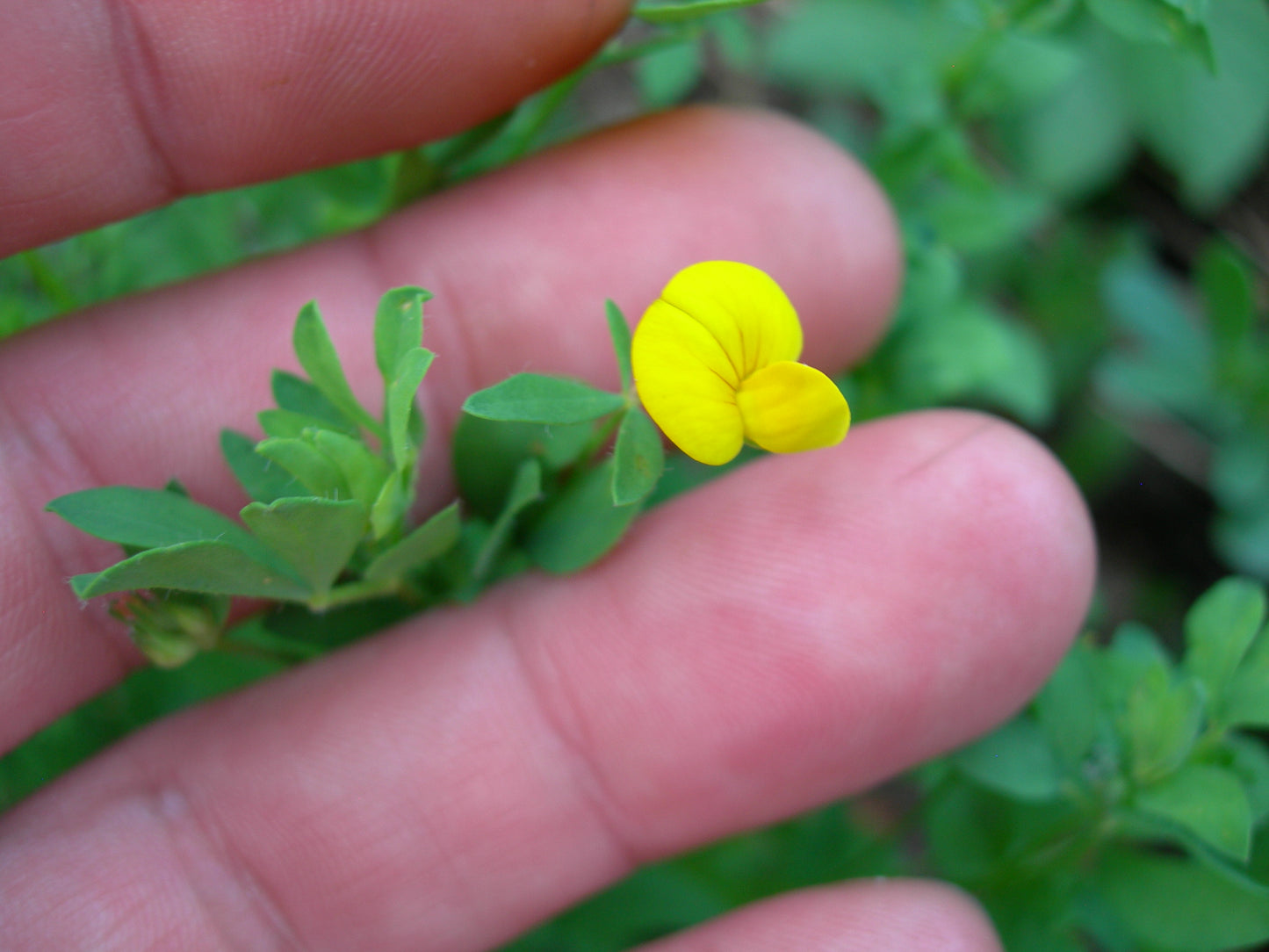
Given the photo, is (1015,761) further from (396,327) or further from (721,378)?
(396,327)

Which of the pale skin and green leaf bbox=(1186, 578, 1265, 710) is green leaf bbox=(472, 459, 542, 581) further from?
green leaf bbox=(1186, 578, 1265, 710)

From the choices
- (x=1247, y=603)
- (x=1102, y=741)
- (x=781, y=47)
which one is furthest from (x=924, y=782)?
(x=781, y=47)

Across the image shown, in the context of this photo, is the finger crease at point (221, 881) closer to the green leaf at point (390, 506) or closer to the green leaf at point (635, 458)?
the green leaf at point (390, 506)

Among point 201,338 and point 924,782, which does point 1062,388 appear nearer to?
point 924,782

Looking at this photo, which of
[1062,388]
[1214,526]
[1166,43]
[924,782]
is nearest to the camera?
[1166,43]

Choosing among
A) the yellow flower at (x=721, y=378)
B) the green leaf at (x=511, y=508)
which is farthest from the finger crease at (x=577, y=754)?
the yellow flower at (x=721, y=378)

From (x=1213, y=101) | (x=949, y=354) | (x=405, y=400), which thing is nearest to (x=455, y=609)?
(x=405, y=400)
